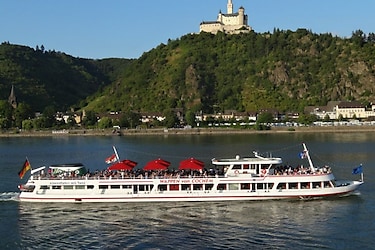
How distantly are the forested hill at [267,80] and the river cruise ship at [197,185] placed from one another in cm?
12773

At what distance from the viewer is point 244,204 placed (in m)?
41.1

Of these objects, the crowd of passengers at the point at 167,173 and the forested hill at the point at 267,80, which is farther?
the forested hill at the point at 267,80

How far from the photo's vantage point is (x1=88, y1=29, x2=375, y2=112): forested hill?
17812 cm

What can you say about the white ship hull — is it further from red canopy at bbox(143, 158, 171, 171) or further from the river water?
red canopy at bbox(143, 158, 171, 171)

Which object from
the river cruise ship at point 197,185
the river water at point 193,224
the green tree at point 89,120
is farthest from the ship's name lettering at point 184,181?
the green tree at point 89,120

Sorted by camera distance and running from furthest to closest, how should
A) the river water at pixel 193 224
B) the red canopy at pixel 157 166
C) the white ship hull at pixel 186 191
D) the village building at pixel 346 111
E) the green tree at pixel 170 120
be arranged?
the village building at pixel 346 111, the green tree at pixel 170 120, the red canopy at pixel 157 166, the white ship hull at pixel 186 191, the river water at pixel 193 224

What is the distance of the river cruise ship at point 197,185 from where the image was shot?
1654 inches

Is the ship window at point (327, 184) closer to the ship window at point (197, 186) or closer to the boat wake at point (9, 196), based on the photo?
the ship window at point (197, 186)

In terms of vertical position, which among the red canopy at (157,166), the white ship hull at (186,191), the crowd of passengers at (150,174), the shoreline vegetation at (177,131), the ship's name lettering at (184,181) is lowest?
the white ship hull at (186,191)

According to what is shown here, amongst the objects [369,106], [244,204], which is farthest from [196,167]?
[369,106]

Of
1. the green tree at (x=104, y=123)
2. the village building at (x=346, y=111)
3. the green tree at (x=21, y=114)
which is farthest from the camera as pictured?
the green tree at (x=21, y=114)

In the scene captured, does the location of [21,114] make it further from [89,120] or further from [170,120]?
[170,120]

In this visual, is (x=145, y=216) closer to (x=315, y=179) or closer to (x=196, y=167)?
(x=196, y=167)

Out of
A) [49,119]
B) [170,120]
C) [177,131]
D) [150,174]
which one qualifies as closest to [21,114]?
[49,119]
